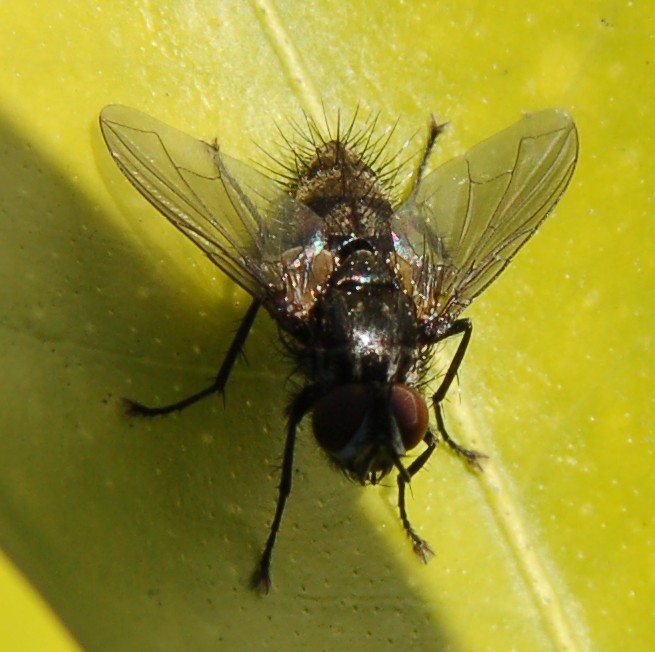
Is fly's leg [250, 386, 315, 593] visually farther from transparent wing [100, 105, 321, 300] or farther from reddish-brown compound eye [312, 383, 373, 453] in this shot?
transparent wing [100, 105, 321, 300]

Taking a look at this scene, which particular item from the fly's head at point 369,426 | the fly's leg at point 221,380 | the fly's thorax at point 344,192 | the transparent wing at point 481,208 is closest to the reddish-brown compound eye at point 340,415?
the fly's head at point 369,426

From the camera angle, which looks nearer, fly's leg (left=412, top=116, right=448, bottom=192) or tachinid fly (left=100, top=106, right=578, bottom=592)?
tachinid fly (left=100, top=106, right=578, bottom=592)

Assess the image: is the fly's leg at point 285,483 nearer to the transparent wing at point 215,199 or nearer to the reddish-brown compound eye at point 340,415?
the reddish-brown compound eye at point 340,415

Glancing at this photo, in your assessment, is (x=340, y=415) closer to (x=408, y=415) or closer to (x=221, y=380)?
(x=408, y=415)

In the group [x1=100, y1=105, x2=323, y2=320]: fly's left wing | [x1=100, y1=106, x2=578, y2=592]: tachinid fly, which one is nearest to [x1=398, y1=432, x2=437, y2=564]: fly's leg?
[x1=100, y1=106, x2=578, y2=592]: tachinid fly

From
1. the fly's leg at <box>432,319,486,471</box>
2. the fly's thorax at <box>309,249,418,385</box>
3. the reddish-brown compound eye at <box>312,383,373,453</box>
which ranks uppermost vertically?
the fly's thorax at <box>309,249,418,385</box>

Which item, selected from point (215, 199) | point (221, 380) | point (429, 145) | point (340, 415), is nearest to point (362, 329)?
point (340, 415)
